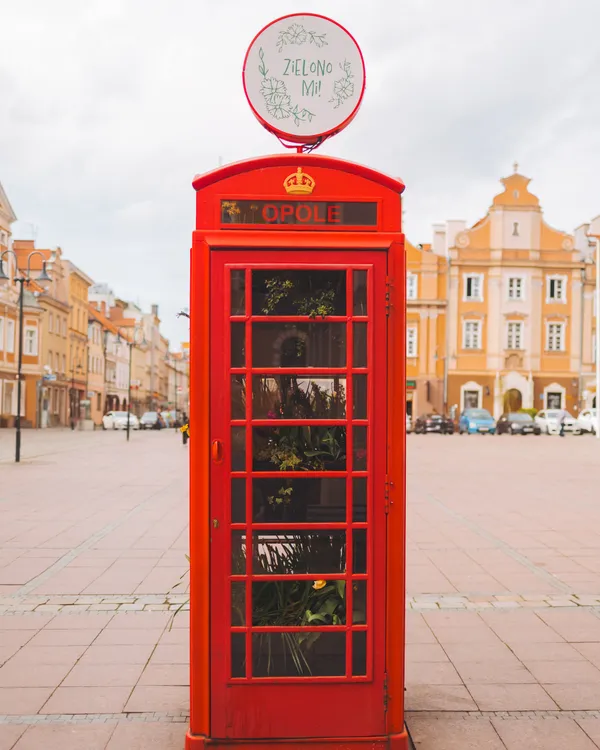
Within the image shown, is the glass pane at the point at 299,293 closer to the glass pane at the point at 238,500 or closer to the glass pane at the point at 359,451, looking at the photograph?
the glass pane at the point at 359,451

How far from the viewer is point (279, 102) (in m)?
3.75

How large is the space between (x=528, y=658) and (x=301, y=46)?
12.2 feet

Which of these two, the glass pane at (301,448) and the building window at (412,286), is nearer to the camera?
the glass pane at (301,448)

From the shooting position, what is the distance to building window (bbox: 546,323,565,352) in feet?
187

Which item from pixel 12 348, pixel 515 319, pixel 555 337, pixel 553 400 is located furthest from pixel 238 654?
pixel 555 337

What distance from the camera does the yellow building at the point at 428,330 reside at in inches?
2223

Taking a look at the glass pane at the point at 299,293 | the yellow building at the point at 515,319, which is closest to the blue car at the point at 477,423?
the yellow building at the point at 515,319

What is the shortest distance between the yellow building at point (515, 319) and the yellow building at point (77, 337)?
30163 mm

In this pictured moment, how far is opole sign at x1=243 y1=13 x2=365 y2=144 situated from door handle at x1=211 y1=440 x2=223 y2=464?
1.48 metres

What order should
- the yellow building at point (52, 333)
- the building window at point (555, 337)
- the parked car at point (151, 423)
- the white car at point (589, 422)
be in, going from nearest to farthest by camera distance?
the white car at point (589, 422)
the parked car at point (151, 423)
the yellow building at point (52, 333)
the building window at point (555, 337)

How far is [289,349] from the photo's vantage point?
3.45m

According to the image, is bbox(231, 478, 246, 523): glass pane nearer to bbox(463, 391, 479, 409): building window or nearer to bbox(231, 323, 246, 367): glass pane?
bbox(231, 323, 246, 367): glass pane

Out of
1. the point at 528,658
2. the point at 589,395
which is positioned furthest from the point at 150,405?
the point at 528,658

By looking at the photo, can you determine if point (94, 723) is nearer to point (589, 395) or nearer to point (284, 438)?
point (284, 438)
